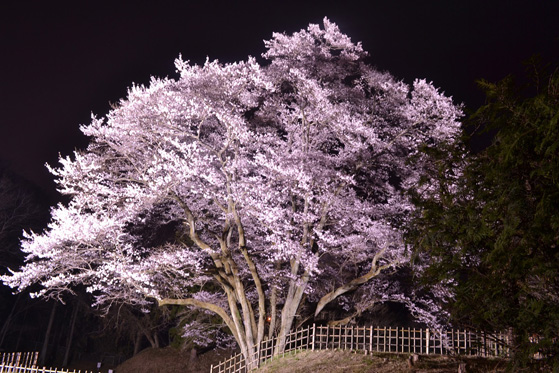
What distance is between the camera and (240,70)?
16.5 meters

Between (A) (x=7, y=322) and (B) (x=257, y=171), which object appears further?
(A) (x=7, y=322)

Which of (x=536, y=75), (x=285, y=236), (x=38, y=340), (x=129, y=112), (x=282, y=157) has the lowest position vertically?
(x=38, y=340)

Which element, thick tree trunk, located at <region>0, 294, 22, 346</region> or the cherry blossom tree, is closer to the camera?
the cherry blossom tree

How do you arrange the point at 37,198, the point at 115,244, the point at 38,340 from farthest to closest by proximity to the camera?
1. the point at 38,340
2. the point at 37,198
3. the point at 115,244

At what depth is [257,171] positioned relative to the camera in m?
16.8

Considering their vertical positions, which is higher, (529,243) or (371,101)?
(371,101)

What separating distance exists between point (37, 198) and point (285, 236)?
30043 millimetres

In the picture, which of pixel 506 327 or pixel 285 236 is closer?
pixel 506 327

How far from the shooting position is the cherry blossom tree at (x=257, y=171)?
1542 cm

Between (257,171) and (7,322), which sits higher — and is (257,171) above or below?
above

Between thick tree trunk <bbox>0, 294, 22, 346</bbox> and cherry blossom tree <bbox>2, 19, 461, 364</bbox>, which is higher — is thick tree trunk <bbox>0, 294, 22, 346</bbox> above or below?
below

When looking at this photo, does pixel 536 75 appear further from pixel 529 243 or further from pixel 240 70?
pixel 240 70

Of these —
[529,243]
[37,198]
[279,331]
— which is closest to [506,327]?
[529,243]

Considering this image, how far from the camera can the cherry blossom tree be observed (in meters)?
15.4
